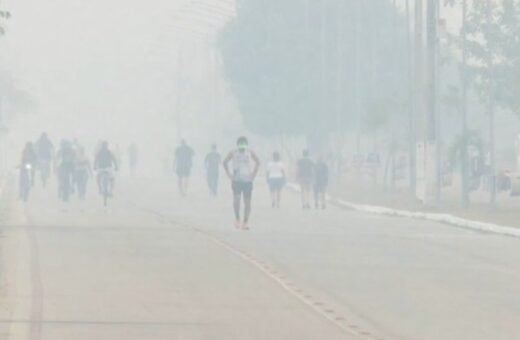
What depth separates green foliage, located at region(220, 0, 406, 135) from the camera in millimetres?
95500

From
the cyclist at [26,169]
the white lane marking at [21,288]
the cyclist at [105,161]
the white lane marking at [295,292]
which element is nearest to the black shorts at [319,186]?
the cyclist at [105,161]

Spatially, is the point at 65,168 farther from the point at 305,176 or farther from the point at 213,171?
the point at 213,171

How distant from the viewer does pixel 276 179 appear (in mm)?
56375

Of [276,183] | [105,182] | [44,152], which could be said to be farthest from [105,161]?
[44,152]

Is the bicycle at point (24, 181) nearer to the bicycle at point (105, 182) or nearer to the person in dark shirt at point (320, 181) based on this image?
the bicycle at point (105, 182)

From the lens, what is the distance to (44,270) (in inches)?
1067

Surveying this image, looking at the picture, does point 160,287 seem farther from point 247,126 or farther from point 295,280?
point 247,126

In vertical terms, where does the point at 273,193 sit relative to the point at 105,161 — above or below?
below

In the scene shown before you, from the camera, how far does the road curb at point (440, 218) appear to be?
40.4 m

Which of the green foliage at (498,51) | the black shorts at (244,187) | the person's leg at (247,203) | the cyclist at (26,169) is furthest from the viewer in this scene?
the green foliage at (498,51)

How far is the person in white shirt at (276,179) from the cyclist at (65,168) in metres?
5.21

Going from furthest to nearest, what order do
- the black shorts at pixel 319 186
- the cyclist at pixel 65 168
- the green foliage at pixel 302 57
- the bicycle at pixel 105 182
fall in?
1. the green foliage at pixel 302 57
2. the cyclist at pixel 65 168
3. the black shorts at pixel 319 186
4. the bicycle at pixel 105 182

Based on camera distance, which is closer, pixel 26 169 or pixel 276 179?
pixel 276 179

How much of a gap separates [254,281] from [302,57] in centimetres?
7121
